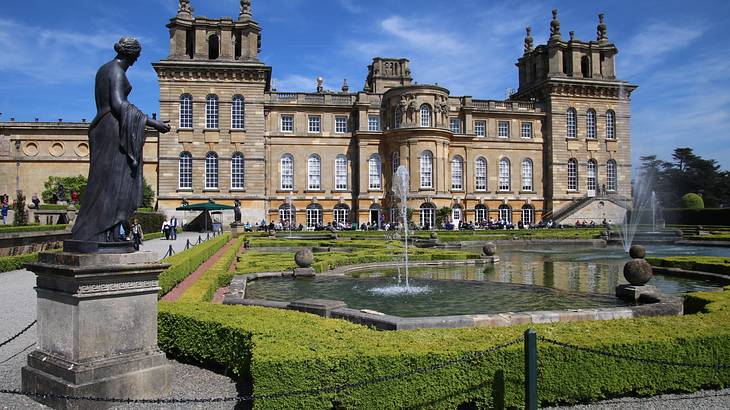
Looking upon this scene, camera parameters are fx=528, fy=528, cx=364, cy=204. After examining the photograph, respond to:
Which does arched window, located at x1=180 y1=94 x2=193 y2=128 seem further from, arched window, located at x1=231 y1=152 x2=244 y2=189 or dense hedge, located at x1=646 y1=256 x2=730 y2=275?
dense hedge, located at x1=646 y1=256 x2=730 y2=275

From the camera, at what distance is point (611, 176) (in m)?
48.4

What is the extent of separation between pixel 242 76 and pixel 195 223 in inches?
469

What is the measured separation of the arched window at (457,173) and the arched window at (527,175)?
5.96m

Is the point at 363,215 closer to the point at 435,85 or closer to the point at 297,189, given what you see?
the point at 297,189

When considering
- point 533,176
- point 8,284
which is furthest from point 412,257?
point 533,176

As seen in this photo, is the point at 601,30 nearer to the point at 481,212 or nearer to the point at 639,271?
the point at 481,212

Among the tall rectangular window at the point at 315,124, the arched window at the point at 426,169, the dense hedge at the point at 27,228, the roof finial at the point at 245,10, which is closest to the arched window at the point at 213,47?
the roof finial at the point at 245,10

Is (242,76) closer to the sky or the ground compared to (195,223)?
closer to the sky

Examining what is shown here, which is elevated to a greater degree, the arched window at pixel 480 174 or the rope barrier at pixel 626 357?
the arched window at pixel 480 174

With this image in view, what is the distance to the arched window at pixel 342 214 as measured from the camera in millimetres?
43906

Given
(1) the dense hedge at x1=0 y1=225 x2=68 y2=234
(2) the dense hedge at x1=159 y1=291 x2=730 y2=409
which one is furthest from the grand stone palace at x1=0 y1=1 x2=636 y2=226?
(2) the dense hedge at x1=159 y1=291 x2=730 y2=409

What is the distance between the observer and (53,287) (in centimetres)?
552

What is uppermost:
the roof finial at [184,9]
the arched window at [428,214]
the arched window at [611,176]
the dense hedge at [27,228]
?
the roof finial at [184,9]

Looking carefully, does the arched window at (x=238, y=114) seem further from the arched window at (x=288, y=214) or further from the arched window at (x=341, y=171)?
the arched window at (x=341, y=171)
